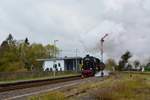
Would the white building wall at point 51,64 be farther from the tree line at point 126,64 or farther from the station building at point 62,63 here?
the tree line at point 126,64

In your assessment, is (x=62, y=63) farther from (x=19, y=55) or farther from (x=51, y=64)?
(x=19, y=55)

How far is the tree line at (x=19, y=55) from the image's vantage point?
96.5 meters

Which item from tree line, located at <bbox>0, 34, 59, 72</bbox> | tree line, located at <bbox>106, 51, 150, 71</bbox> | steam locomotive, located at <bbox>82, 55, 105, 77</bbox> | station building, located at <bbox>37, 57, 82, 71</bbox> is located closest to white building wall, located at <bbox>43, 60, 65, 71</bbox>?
station building, located at <bbox>37, 57, 82, 71</bbox>

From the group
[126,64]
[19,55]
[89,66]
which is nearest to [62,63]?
[19,55]

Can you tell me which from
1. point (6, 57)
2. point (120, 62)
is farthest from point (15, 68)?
point (120, 62)

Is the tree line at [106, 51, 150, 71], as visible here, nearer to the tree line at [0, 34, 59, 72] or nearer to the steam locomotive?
the tree line at [0, 34, 59, 72]

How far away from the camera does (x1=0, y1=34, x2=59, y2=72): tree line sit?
317ft

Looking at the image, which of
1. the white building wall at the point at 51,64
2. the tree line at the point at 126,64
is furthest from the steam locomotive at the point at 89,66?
the white building wall at the point at 51,64

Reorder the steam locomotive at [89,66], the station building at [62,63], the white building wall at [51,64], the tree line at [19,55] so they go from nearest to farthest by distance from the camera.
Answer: the steam locomotive at [89,66] < the tree line at [19,55] < the station building at [62,63] < the white building wall at [51,64]

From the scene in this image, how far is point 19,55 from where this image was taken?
113 m

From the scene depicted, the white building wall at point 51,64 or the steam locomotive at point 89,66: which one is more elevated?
the white building wall at point 51,64

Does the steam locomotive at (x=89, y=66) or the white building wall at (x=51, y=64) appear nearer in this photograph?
the steam locomotive at (x=89, y=66)

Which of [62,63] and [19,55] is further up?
[19,55]

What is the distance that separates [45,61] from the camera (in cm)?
12250
